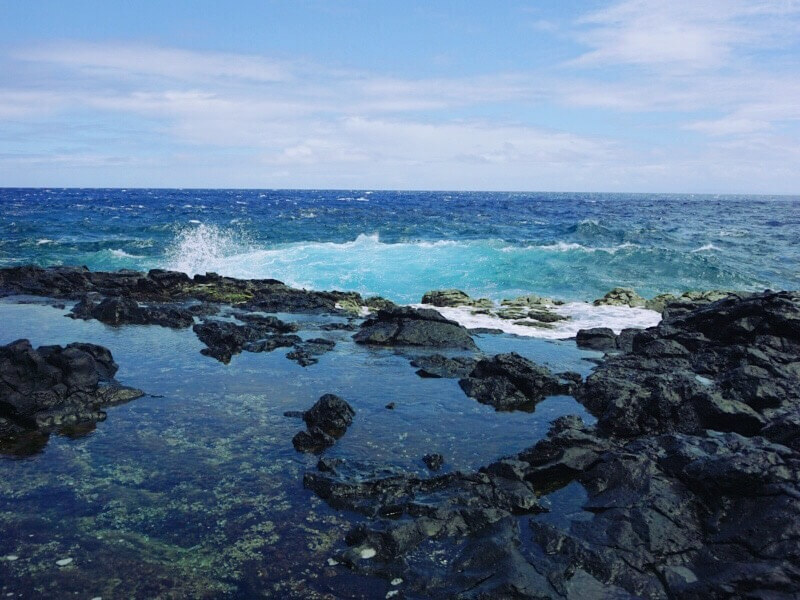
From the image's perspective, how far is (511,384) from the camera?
38.4 ft

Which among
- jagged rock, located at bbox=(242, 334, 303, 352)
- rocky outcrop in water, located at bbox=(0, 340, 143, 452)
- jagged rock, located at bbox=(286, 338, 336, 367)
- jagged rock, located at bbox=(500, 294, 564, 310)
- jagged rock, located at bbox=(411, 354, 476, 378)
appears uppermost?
rocky outcrop in water, located at bbox=(0, 340, 143, 452)

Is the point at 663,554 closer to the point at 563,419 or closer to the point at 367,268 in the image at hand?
the point at 563,419

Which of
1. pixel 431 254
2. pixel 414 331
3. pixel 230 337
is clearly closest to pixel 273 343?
pixel 230 337

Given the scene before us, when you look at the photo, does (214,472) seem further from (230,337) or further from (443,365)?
(230,337)

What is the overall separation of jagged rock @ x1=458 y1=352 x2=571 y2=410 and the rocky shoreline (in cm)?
4

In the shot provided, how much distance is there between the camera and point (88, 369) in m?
10.9

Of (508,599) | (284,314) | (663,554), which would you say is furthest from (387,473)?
(284,314)

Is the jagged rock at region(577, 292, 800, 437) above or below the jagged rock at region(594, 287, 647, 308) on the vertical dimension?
above

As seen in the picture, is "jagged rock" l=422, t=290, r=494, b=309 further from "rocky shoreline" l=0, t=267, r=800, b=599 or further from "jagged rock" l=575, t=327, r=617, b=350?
"rocky shoreline" l=0, t=267, r=800, b=599

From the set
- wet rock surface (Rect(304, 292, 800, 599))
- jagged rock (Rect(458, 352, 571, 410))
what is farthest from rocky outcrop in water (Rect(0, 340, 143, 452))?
jagged rock (Rect(458, 352, 571, 410))

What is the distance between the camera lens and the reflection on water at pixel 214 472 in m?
5.91

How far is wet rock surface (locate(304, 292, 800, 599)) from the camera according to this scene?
225 inches

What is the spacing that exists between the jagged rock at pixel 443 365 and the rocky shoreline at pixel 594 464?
0.23 feet

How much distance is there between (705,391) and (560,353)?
5.51m
